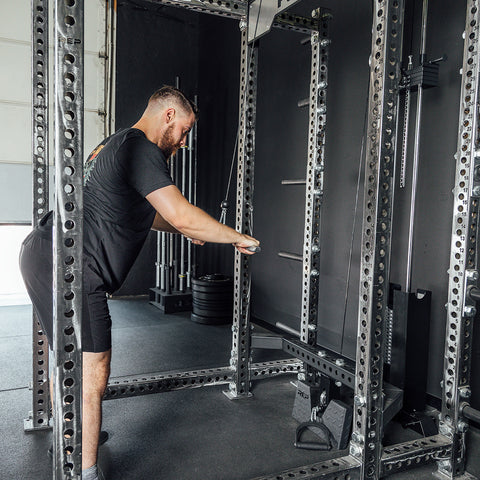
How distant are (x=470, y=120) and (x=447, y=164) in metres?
0.67

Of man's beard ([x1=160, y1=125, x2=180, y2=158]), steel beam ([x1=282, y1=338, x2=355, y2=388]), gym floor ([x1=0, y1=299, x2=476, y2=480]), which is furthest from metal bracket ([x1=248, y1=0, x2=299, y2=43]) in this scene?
gym floor ([x1=0, y1=299, x2=476, y2=480])

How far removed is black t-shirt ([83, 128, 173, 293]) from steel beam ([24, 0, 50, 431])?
35 cm

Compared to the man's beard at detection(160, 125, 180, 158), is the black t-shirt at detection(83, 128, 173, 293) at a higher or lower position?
lower

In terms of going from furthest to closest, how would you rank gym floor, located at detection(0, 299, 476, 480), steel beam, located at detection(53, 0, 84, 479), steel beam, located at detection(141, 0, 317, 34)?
steel beam, located at detection(141, 0, 317, 34), gym floor, located at detection(0, 299, 476, 480), steel beam, located at detection(53, 0, 84, 479)

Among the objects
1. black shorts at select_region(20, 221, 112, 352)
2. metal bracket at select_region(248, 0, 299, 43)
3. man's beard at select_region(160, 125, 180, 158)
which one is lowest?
Result: black shorts at select_region(20, 221, 112, 352)

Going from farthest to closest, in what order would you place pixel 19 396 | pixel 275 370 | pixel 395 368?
pixel 275 370
pixel 19 396
pixel 395 368

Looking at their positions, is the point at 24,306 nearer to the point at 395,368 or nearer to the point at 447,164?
the point at 395,368

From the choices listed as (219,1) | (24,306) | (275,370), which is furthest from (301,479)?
(24,306)

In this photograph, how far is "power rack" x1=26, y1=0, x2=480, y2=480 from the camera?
126 centimetres

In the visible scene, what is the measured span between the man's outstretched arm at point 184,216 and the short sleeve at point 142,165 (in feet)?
0.11

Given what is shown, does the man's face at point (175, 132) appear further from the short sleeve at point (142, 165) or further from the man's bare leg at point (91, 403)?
the man's bare leg at point (91, 403)

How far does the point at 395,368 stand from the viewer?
8.39 ft

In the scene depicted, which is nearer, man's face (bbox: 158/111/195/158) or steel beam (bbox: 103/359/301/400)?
man's face (bbox: 158/111/195/158)

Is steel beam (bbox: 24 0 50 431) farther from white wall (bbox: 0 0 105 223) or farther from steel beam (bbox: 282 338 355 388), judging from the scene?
white wall (bbox: 0 0 105 223)
